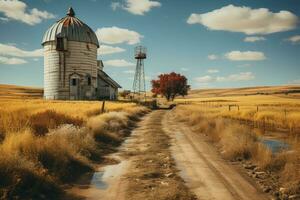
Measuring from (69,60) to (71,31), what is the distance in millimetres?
4159

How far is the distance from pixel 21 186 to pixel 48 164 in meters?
1.79

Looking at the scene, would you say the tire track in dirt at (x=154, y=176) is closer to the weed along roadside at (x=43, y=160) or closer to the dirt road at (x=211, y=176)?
the dirt road at (x=211, y=176)

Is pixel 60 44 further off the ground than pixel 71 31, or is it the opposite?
pixel 71 31

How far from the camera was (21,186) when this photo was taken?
661cm

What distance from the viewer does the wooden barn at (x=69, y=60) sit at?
1810 inches

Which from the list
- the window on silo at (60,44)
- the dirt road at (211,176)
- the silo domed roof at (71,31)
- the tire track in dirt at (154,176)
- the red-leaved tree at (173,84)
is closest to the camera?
the tire track in dirt at (154,176)

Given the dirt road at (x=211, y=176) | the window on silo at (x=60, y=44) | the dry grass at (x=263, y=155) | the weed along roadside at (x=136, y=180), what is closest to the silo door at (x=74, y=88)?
the window on silo at (x=60, y=44)

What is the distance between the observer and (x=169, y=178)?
8.15 metres

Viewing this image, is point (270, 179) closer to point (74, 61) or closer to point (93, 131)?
point (93, 131)

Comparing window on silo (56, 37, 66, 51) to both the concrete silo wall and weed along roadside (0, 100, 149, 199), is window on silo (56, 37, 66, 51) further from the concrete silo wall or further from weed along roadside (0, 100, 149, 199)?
weed along roadside (0, 100, 149, 199)

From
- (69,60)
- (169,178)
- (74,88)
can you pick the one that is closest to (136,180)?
(169,178)

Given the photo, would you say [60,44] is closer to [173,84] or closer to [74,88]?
[74,88]

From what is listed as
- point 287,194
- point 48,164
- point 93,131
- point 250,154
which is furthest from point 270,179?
point 93,131

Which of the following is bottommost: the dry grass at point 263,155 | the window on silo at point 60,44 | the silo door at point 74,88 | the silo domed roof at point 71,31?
the dry grass at point 263,155
